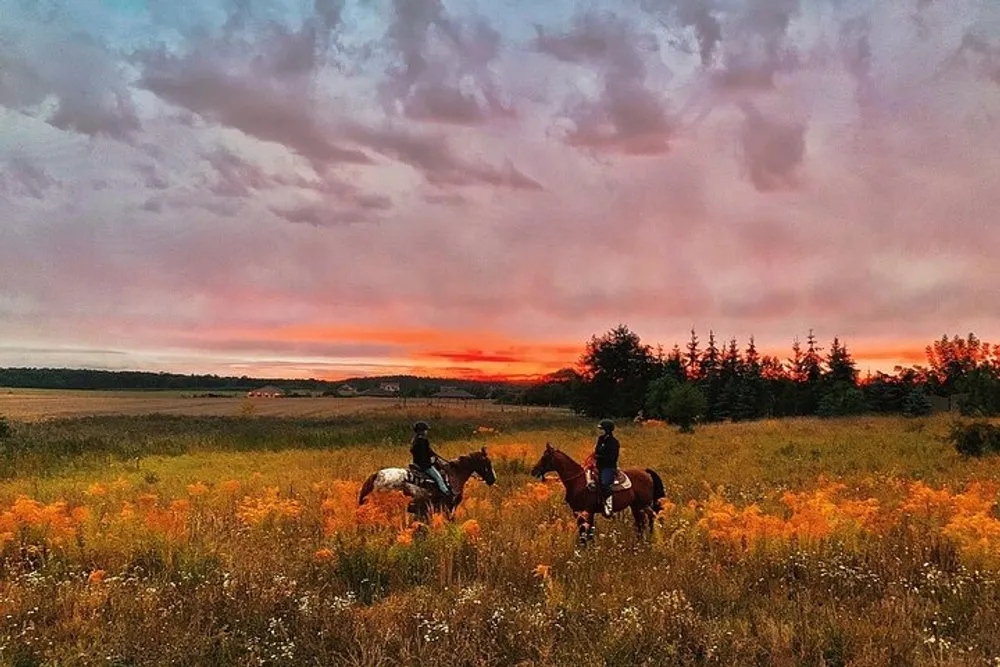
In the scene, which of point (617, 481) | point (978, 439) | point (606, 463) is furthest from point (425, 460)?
point (978, 439)

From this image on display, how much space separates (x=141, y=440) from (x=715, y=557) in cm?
2985

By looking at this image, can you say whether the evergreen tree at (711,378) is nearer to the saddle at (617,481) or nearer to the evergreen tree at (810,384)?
the evergreen tree at (810,384)

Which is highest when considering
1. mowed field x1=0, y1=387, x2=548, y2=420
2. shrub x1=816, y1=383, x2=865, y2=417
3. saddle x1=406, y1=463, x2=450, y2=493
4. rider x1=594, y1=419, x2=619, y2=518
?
rider x1=594, y1=419, x2=619, y2=518

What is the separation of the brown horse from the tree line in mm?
50874

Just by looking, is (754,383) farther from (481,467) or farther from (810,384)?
(481,467)

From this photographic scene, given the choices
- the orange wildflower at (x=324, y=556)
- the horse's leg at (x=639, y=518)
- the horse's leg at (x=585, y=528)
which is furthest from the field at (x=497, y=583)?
the horse's leg at (x=639, y=518)

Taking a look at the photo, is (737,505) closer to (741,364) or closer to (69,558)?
(69,558)

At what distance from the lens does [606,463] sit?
33.9ft

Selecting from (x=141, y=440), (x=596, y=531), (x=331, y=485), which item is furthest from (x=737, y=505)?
(x=141, y=440)

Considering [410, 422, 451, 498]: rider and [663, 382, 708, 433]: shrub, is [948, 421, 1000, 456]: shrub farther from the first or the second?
[410, 422, 451, 498]: rider

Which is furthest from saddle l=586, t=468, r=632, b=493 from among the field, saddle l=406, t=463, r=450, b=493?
saddle l=406, t=463, r=450, b=493

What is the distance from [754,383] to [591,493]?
9085 centimetres

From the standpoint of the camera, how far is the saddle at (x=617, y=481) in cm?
1028

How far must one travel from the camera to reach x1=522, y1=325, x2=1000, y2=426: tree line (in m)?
76.6
